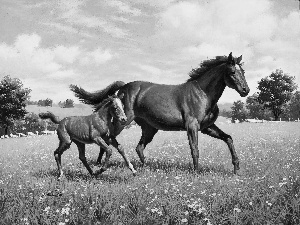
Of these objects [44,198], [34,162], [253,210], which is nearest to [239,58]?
[253,210]

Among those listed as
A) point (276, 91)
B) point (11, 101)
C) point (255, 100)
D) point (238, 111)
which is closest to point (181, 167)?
point (11, 101)

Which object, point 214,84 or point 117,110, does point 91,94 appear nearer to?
point 117,110

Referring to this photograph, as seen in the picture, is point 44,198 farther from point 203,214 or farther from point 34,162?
point 34,162

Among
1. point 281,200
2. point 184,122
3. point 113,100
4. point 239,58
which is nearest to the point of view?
point 281,200

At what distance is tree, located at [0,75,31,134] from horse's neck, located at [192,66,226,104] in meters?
32.6

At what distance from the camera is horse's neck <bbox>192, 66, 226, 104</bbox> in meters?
8.71

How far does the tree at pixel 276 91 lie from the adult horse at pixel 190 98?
49.1m

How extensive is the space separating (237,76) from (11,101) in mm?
39445

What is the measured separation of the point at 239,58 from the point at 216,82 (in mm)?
816

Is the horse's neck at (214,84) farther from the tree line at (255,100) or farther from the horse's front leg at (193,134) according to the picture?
the tree line at (255,100)

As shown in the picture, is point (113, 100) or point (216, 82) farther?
point (216, 82)

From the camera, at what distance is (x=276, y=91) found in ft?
187

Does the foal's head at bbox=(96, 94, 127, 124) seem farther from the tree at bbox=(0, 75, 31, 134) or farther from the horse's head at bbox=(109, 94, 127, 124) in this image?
the tree at bbox=(0, 75, 31, 134)

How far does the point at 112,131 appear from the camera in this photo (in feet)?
26.2
